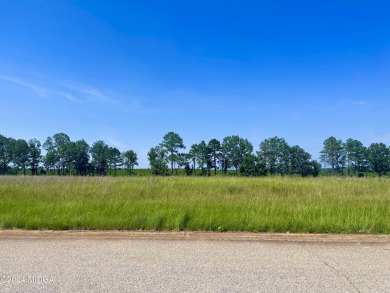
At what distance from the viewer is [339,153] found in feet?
341

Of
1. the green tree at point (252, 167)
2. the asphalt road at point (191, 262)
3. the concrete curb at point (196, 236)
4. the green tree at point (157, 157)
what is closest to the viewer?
the asphalt road at point (191, 262)

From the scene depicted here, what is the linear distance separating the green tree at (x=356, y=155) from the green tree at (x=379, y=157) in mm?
2201

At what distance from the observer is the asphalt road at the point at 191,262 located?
11.3ft

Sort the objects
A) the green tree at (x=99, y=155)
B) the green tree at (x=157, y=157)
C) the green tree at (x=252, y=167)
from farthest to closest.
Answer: the green tree at (x=99, y=155) < the green tree at (x=157, y=157) < the green tree at (x=252, y=167)

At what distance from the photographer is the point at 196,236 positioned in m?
5.62

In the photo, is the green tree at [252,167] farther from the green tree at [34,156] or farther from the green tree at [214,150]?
the green tree at [34,156]

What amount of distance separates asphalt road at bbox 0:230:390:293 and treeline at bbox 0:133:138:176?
98.2m

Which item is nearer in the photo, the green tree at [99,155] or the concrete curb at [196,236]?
the concrete curb at [196,236]

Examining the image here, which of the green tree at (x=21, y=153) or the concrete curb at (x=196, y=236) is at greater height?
the green tree at (x=21, y=153)

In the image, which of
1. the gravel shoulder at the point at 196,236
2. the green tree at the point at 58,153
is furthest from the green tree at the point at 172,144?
the gravel shoulder at the point at 196,236

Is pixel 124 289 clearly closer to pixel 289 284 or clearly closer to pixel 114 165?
pixel 289 284

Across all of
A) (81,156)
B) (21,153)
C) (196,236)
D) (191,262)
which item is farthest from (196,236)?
(21,153)

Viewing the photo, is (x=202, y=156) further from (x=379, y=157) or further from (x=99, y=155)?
(x=379, y=157)

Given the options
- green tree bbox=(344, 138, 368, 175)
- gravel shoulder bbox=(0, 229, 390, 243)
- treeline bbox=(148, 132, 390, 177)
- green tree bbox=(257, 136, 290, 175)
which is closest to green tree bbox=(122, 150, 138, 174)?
treeline bbox=(148, 132, 390, 177)
